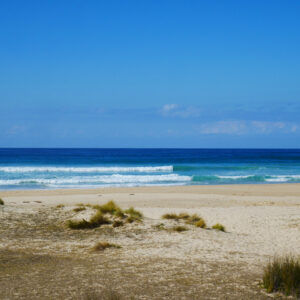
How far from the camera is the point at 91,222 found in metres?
11.7

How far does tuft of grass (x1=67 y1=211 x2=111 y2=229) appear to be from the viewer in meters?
11.5

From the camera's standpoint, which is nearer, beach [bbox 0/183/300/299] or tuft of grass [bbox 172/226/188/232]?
beach [bbox 0/183/300/299]

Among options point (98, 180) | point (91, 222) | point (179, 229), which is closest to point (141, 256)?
point (179, 229)

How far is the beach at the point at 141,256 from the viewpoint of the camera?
6.05m

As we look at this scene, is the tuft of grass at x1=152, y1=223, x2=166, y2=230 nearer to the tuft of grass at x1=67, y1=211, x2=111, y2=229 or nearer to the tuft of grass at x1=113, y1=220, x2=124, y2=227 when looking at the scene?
the tuft of grass at x1=113, y1=220, x2=124, y2=227

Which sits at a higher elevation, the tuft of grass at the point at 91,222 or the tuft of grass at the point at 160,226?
the tuft of grass at the point at 91,222

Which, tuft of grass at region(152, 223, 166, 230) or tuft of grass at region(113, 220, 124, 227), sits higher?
tuft of grass at region(113, 220, 124, 227)

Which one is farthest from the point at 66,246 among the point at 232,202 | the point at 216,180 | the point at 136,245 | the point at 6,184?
the point at 216,180

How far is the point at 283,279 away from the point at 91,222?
6731mm

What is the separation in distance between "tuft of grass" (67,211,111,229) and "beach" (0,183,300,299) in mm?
199

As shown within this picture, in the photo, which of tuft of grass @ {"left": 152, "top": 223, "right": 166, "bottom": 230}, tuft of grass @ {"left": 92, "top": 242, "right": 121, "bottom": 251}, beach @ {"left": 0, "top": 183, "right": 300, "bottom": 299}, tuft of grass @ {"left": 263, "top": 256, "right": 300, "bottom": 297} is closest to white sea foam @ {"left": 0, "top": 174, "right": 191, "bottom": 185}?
beach @ {"left": 0, "top": 183, "right": 300, "bottom": 299}

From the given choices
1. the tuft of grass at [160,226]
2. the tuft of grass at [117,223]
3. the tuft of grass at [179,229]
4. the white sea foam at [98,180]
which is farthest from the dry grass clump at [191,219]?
the white sea foam at [98,180]

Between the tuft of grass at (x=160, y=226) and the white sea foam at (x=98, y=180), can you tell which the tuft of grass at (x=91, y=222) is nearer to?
the tuft of grass at (x=160, y=226)

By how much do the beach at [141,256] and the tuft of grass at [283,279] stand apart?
163 millimetres
